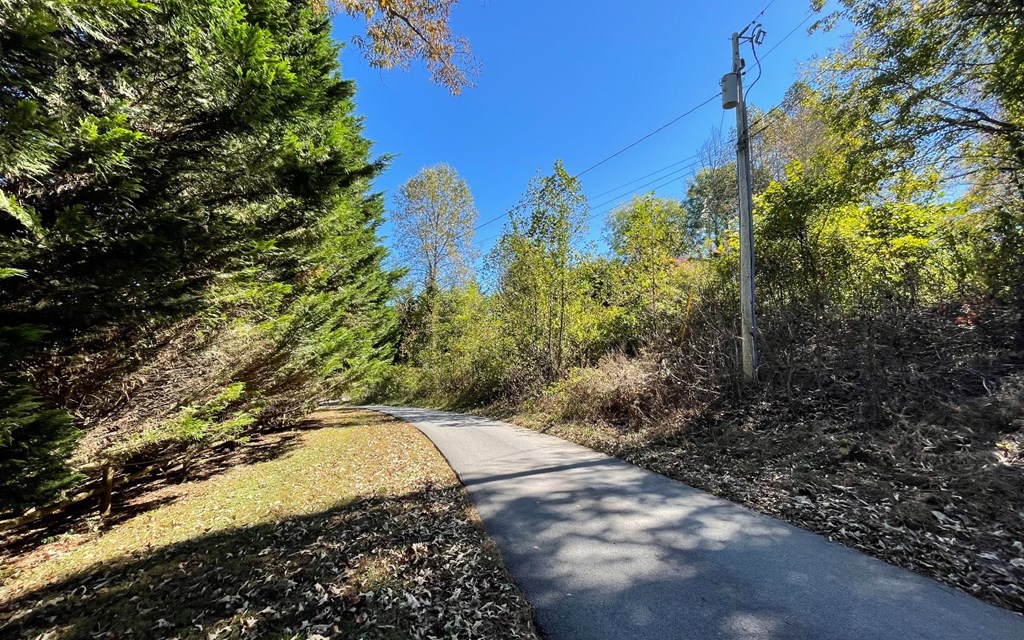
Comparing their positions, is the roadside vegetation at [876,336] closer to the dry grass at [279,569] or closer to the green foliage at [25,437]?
the dry grass at [279,569]

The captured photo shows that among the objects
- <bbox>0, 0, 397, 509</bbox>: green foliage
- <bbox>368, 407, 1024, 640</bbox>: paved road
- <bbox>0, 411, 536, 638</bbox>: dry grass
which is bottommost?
<bbox>0, 411, 536, 638</bbox>: dry grass

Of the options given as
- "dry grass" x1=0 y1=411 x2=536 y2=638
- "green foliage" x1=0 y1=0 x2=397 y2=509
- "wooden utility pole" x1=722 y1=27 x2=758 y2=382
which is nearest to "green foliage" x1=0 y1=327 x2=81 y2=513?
"green foliage" x1=0 y1=0 x2=397 y2=509

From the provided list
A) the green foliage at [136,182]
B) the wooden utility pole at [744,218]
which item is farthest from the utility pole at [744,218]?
the green foliage at [136,182]

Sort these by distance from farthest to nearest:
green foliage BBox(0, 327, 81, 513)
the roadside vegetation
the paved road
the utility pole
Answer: the utility pole → the roadside vegetation → green foliage BBox(0, 327, 81, 513) → the paved road

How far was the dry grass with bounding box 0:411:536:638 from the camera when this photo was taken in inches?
109

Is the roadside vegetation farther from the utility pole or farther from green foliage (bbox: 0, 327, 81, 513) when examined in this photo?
green foliage (bbox: 0, 327, 81, 513)

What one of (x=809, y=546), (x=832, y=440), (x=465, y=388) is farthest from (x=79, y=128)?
(x=465, y=388)

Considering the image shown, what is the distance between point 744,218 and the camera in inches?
275

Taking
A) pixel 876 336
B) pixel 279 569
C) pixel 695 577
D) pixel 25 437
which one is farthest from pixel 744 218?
pixel 25 437

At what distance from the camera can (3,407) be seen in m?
2.79

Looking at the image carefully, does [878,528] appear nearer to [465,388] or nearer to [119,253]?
[119,253]

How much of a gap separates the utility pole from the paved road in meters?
3.28

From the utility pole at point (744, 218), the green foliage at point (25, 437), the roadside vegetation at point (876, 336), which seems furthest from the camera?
the utility pole at point (744, 218)

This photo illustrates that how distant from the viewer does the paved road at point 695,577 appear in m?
2.36
